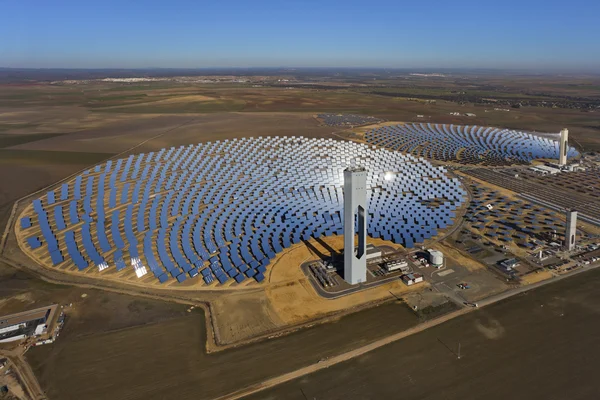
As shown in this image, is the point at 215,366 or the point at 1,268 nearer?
the point at 215,366

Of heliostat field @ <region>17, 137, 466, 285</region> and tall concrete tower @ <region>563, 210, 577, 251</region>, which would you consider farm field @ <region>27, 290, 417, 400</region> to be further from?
tall concrete tower @ <region>563, 210, 577, 251</region>

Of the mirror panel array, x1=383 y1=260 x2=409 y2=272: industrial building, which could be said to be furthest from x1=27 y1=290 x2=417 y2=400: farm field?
the mirror panel array

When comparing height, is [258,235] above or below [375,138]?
below

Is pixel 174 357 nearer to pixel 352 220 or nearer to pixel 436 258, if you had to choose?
pixel 352 220

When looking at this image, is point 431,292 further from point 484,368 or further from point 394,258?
point 484,368

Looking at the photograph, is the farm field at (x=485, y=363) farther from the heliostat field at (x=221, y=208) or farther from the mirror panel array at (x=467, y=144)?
the mirror panel array at (x=467, y=144)

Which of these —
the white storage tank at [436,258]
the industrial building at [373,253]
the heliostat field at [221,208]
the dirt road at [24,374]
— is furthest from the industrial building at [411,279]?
the dirt road at [24,374]

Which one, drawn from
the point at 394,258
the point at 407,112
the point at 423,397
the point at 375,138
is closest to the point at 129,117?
the point at 375,138
